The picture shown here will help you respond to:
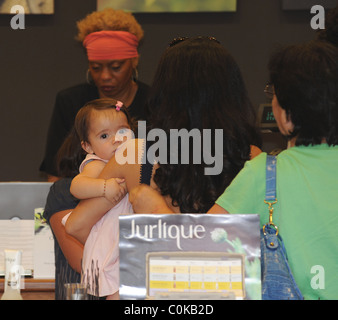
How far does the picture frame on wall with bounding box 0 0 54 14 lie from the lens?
4512 mm

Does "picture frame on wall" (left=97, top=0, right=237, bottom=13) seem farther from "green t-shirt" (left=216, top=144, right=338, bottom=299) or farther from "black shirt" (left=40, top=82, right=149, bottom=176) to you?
"green t-shirt" (left=216, top=144, right=338, bottom=299)

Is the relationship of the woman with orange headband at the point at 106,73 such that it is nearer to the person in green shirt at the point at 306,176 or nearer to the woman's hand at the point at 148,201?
the woman's hand at the point at 148,201

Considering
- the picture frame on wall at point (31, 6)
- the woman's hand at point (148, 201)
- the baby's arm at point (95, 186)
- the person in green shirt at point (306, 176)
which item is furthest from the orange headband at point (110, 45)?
the person in green shirt at point (306, 176)

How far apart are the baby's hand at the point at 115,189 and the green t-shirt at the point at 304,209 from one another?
1.44 feet

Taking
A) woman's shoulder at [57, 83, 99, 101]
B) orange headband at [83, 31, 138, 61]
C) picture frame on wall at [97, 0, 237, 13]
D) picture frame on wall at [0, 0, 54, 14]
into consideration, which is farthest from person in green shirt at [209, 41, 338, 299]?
picture frame on wall at [0, 0, 54, 14]

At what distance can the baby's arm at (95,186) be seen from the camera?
197 cm

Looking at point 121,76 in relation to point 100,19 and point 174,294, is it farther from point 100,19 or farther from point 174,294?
point 174,294

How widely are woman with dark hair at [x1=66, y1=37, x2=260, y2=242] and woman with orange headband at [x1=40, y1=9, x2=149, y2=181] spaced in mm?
1934

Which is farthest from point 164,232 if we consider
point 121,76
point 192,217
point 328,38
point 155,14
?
point 155,14

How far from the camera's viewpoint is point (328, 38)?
2330mm

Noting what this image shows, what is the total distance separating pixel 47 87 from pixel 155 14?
95 cm

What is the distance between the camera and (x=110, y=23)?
399cm

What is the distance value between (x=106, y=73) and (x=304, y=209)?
2.52m

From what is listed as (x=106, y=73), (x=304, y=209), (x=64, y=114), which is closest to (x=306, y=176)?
(x=304, y=209)
